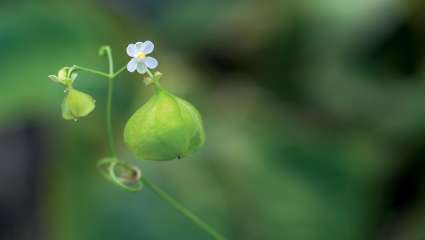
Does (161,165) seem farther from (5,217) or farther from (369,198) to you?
(5,217)

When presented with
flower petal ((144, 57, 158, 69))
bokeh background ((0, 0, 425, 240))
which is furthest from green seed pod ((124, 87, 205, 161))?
bokeh background ((0, 0, 425, 240))

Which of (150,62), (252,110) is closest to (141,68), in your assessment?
(150,62)

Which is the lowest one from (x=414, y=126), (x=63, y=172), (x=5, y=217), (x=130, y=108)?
(x=5, y=217)

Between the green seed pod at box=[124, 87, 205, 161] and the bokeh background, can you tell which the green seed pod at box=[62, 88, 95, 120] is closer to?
the green seed pod at box=[124, 87, 205, 161]

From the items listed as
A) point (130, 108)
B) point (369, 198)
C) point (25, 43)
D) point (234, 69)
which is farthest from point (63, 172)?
point (369, 198)

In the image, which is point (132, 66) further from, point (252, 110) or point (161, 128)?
point (252, 110)

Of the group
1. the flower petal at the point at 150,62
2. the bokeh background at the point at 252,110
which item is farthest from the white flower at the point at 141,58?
the bokeh background at the point at 252,110
